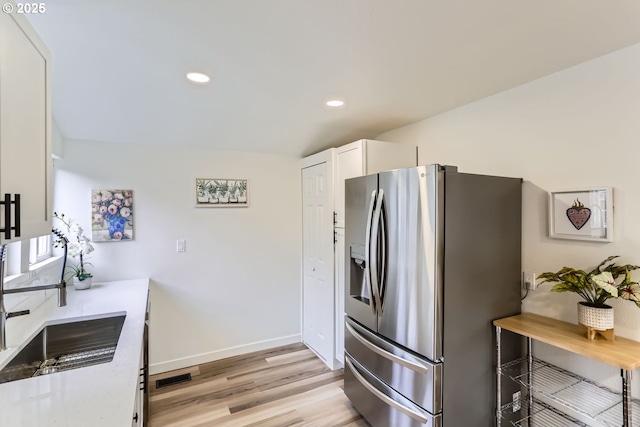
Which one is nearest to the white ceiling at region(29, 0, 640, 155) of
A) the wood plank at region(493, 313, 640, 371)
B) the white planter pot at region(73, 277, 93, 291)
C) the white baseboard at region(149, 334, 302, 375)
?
the white planter pot at region(73, 277, 93, 291)

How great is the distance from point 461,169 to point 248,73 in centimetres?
169

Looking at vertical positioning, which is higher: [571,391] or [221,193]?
[221,193]

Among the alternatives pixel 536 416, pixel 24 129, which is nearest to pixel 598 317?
pixel 536 416

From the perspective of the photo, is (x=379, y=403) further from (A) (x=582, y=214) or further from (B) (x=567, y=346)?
(A) (x=582, y=214)

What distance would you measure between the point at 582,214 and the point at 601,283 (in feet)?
1.42

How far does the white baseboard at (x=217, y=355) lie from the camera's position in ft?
9.62

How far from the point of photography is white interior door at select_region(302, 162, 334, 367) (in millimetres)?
2955

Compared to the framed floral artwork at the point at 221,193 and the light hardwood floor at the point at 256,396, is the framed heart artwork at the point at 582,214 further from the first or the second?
the framed floral artwork at the point at 221,193

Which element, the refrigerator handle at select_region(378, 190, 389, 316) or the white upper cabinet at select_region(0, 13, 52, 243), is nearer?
the white upper cabinet at select_region(0, 13, 52, 243)

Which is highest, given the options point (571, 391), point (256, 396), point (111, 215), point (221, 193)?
point (221, 193)

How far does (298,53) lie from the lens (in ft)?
5.67

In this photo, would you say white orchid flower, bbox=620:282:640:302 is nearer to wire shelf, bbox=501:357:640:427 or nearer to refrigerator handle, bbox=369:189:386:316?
wire shelf, bbox=501:357:640:427

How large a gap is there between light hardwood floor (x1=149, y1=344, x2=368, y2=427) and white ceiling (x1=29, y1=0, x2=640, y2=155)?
2321 mm

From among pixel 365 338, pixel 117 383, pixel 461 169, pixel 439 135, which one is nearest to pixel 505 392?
pixel 365 338
